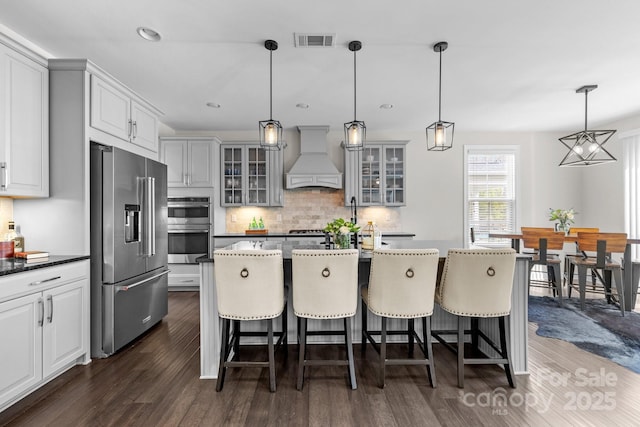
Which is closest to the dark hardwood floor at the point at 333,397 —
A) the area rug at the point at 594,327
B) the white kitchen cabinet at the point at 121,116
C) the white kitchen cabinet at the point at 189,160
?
the area rug at the point at 594,327

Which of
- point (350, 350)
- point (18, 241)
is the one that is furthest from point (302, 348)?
point (18, 241)

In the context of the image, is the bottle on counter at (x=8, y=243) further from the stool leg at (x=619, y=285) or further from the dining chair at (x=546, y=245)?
the stool leg at (x=619, y=285)

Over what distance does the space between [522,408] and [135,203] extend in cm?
339

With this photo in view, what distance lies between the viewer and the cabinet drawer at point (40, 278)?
1.96 meters

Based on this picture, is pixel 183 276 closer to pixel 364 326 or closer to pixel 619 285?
pixel 364 326

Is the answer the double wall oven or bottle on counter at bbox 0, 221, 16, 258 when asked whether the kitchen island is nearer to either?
bottle on counter at bbox 0, 221, 16, 258

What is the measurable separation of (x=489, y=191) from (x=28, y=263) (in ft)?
20.5

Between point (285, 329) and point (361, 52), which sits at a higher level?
point (361, 52)

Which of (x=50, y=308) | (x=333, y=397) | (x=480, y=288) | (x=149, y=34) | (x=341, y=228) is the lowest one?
(x=333, y=397)

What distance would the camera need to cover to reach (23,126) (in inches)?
94.9

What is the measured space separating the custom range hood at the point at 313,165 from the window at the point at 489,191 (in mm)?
2475

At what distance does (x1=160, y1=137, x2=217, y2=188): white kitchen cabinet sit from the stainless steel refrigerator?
1804mm

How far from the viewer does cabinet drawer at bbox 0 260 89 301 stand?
196cm

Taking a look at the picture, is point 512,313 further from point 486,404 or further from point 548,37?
point 548,37
